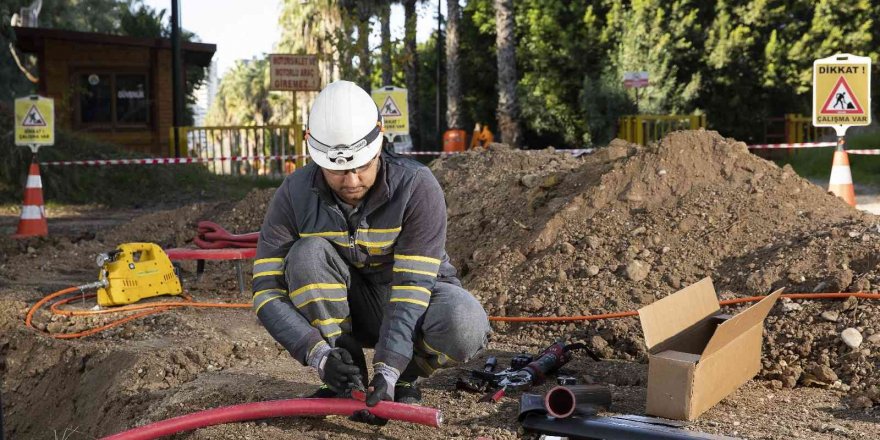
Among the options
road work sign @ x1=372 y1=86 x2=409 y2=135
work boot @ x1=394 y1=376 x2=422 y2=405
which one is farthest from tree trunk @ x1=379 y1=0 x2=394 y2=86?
work boot @ x1=394 y1=376 x2=422 y2=405

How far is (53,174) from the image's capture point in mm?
16719

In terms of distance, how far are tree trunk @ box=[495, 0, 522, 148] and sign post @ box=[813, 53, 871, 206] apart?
41.1ft

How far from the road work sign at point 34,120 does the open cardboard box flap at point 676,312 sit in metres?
9.73

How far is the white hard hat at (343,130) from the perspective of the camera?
3.79 meters

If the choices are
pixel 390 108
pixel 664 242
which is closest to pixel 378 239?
pixel 664 242

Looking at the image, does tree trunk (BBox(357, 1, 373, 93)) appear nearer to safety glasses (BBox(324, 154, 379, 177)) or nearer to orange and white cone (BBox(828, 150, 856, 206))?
orange and white cone (BBox(828, 150, 856, 206))

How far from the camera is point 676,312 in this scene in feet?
14.5

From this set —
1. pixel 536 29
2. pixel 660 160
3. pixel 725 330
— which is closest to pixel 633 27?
pixel 536 29

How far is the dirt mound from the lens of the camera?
5648 millimetres

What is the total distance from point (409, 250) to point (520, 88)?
92.8 feet

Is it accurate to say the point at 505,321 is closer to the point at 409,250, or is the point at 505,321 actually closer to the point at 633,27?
the point at 409,250

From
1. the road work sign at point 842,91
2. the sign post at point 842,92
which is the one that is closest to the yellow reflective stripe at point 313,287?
the sign post at point 842,92

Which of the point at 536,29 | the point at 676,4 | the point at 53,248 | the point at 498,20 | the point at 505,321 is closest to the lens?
the point at 505,321

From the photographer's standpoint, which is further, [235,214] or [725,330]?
[235,214]
